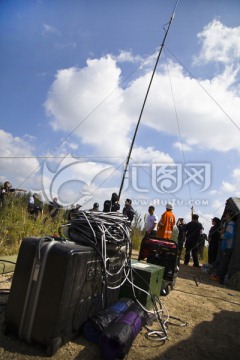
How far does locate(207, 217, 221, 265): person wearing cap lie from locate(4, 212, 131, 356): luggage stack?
25.6ft

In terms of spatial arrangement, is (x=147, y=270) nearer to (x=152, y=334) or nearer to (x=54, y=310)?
(x=152, y=334)

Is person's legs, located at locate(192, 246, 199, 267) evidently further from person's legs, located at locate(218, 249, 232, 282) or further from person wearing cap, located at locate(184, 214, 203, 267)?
person's legs, located at locate(218, 249, 232, 282)

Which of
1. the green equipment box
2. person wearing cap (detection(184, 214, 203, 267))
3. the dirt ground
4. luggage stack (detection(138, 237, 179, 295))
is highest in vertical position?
person wearing cap (detection(184, 214, 203, 267))

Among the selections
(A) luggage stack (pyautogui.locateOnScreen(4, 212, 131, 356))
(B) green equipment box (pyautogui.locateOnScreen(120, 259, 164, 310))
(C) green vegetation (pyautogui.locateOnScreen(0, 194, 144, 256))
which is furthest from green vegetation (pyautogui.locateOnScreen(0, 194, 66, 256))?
(A) luggage stack (pyautogui.locateOnScreen(4, 212, 131, 356))

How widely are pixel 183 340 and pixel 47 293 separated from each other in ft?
5.57

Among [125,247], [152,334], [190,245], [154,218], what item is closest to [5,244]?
[125,247]

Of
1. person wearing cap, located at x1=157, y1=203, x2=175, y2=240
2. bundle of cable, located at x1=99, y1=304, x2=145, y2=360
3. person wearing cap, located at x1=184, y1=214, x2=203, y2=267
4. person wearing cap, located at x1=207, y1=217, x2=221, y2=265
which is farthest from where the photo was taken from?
person wearing cap, located at x1=184, y1=214, x2=203, y2=267

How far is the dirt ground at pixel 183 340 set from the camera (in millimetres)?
2609

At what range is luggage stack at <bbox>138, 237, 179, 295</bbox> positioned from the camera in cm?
546

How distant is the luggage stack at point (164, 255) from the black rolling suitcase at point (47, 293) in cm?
288

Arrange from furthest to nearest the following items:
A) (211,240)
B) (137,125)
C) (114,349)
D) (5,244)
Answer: (211,240)
(137,125)
(5,244)
(114,349)

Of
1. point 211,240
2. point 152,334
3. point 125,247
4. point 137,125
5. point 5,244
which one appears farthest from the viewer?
point 211,240

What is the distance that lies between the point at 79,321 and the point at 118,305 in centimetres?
55

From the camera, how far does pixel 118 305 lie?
3332mm
